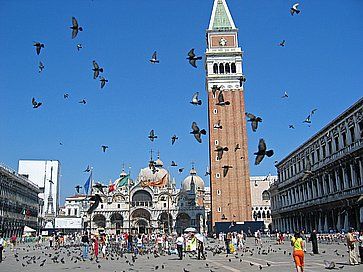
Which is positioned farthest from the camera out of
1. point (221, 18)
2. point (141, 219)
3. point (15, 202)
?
point (141, 219)

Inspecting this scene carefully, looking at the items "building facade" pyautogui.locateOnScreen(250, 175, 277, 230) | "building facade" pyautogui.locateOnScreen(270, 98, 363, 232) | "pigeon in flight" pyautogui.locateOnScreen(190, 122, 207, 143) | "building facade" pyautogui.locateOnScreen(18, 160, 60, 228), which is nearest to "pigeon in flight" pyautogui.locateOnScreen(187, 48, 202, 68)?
"pigeon in flight" pyautogui.locateOnScreen(190, 122, 207, 143)

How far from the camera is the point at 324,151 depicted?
50.9 metres

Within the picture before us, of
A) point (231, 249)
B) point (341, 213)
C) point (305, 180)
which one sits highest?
point (305, 180)

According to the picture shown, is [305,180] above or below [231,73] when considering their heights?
Answer: below

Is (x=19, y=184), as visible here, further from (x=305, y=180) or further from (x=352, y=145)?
(x=352, y=145)

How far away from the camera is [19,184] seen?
246 ft

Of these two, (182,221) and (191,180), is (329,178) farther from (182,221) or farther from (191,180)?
(191,180)

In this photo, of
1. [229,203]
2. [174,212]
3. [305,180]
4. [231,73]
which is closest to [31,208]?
[174,212]

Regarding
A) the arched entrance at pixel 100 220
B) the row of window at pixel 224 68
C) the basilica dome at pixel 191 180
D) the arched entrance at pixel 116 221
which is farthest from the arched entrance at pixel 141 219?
the row of window at pixel 224 68

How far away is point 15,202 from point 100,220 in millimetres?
27836

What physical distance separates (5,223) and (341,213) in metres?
47.9

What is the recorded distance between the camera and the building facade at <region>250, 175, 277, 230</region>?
10469cm

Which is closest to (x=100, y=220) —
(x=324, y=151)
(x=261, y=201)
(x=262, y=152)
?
(x=261, y=201)

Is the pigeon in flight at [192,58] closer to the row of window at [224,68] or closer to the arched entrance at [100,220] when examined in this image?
the row of window at [224,68]
